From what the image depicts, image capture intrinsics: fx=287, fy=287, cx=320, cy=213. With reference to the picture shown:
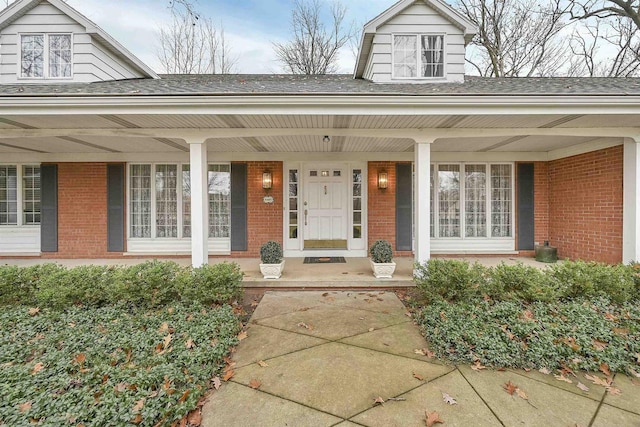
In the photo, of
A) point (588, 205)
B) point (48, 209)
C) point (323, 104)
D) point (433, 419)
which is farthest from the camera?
point (48, 209)

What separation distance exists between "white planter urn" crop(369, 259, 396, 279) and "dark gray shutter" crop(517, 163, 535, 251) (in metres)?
4.10

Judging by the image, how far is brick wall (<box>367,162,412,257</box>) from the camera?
693 centimetres

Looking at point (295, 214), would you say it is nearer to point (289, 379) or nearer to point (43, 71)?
point (289, 379)

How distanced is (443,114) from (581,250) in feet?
15.6

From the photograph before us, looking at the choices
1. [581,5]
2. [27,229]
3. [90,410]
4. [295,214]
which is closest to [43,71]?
[27,229]

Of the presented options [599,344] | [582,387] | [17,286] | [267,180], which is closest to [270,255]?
[267,180]

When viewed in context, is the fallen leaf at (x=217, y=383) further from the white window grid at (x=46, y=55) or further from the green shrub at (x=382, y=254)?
the white window grid at (x=46, y=55)

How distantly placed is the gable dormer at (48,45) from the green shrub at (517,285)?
8.47m

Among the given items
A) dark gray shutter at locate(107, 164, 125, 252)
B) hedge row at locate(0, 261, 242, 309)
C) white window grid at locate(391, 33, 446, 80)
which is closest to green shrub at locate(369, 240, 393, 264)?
hedge row at locate(0, 261, 242, 309)

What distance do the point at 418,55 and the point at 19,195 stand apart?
9.67 m

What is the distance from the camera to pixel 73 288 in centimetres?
380

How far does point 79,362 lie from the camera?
8.57ft

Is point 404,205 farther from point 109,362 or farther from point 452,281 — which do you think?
point 109,362

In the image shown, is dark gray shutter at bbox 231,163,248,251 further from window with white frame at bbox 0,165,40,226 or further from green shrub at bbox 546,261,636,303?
green shrub at bbox 546,261,636,303
